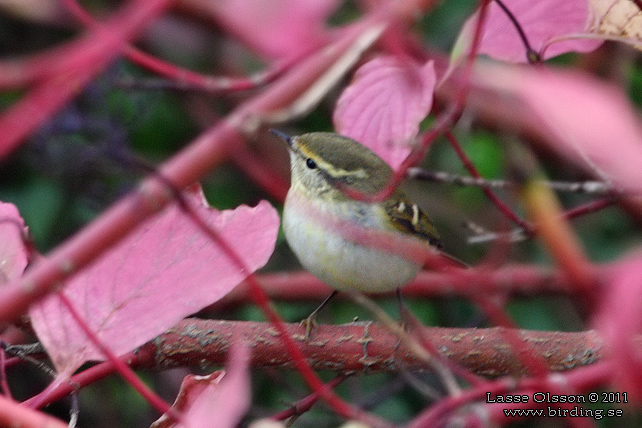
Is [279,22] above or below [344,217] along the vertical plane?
above

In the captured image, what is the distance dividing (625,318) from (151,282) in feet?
1.20

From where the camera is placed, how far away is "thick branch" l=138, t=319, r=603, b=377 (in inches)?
27.2

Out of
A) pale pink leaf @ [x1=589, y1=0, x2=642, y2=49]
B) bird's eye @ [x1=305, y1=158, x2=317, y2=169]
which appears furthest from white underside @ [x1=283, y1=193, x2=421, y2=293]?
pale pink leaf @ [x1=589, y1=0, x2=642, y2=49]

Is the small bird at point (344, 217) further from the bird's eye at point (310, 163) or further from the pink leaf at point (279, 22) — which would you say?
the pink leaf at point (279, 22)

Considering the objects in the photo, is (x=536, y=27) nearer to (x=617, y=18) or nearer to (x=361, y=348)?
(x=617, y=18)

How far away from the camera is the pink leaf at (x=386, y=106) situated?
0.57 metres

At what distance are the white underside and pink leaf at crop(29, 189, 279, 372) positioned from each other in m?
0.40

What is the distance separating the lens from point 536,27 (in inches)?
22.5

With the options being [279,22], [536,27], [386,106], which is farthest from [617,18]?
[279,22]

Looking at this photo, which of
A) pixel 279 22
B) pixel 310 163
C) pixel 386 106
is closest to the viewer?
pixel 279 22

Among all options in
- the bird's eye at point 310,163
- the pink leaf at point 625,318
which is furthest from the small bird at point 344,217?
the pink leaf at point 625,318

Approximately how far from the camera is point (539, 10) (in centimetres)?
57

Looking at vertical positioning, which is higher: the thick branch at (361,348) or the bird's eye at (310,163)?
the bird's eye at (310,163)

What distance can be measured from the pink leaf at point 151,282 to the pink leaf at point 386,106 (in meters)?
0.13
